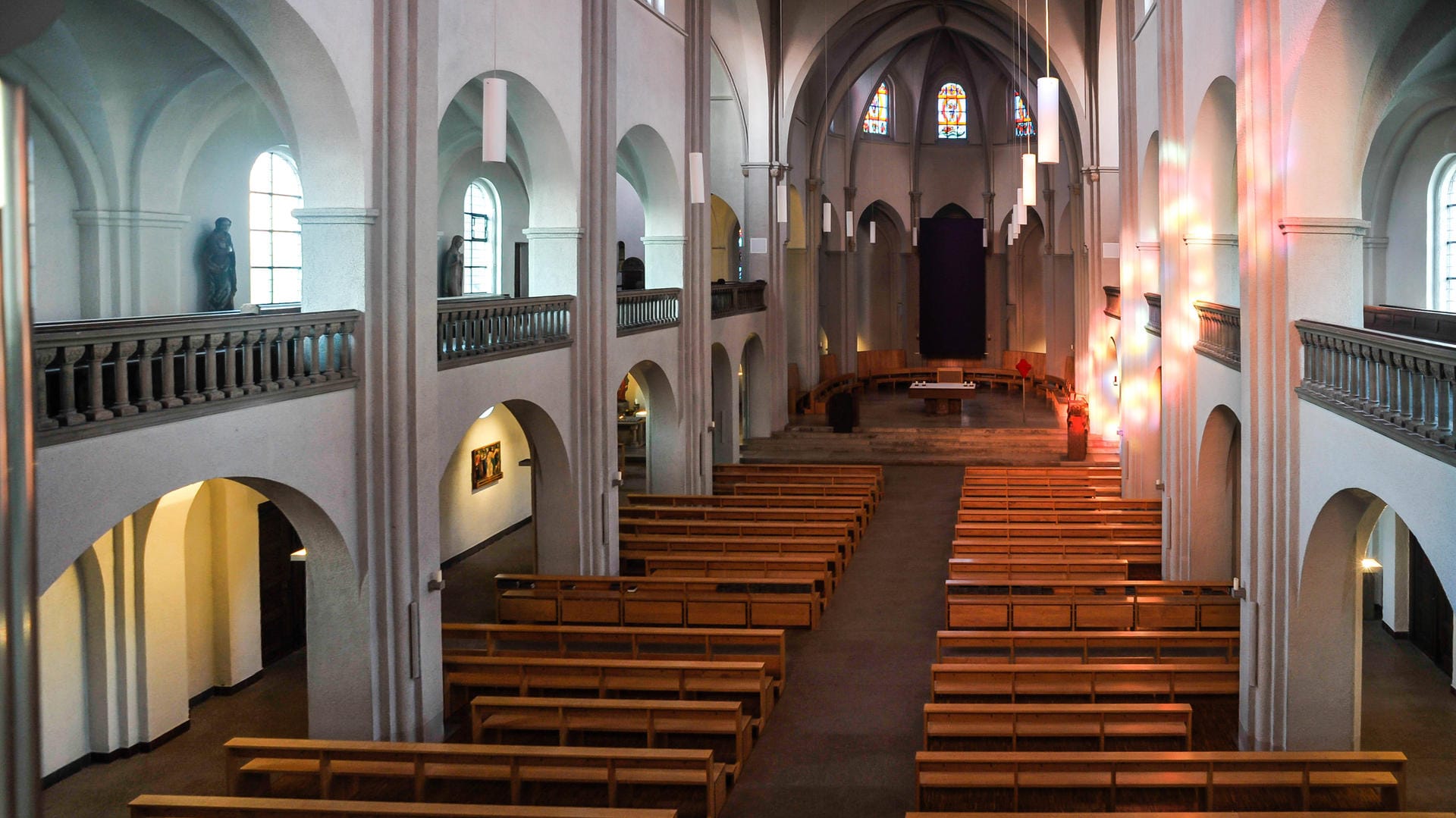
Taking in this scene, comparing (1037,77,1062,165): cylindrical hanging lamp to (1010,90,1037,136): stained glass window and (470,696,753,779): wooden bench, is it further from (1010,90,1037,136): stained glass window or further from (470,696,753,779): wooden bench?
(1010,90,1037,136): stained glass window

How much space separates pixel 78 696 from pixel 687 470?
1174cm

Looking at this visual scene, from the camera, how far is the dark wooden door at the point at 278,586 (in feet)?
50.4

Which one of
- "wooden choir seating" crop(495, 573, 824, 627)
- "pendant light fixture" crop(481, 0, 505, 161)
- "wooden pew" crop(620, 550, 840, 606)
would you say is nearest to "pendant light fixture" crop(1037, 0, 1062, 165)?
"pendant light fixture" crop(481, 0, 505, 161)

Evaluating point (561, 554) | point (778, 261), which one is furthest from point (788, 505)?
point (778, 261)

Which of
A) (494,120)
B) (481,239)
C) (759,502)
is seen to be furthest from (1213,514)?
(481,239)

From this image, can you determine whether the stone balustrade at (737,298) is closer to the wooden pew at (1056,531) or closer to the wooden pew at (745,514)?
the wooden pew at (745,514)

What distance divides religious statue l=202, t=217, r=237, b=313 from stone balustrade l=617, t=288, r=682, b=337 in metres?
5.53

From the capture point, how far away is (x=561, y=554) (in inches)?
667

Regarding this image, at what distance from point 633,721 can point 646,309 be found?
9696 millimetres

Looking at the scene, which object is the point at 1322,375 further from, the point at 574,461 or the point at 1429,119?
the point at 574,461

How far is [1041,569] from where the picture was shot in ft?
53.6

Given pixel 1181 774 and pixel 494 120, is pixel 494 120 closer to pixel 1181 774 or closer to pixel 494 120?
pixel 494 120

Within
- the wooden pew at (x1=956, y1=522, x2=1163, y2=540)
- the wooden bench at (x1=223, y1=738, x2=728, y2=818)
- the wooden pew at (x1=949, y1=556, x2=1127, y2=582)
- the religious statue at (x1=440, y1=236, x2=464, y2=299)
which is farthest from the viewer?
the religious statue at (x1=440, y1=236, x2=464, y2=299)

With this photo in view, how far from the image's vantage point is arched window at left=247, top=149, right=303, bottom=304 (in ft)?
53.4
